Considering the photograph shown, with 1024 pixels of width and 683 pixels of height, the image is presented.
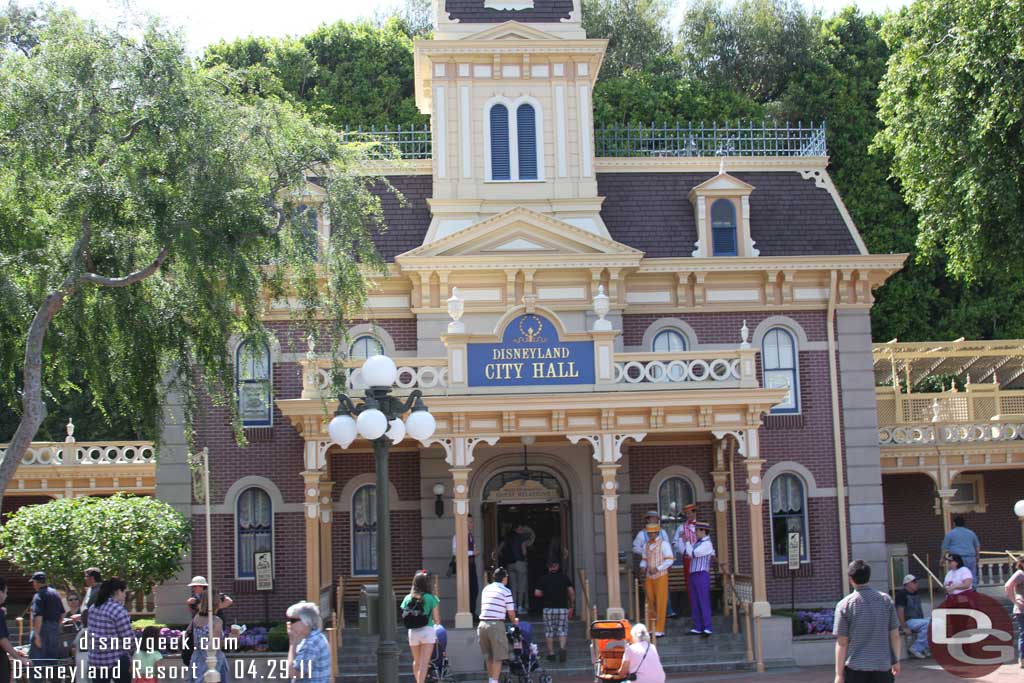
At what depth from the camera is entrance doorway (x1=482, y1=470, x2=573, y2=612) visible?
25.4 metres

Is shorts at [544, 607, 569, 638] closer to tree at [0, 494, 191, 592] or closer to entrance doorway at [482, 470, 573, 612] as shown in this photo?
entrance doorway at [482, 470, 573, 612]

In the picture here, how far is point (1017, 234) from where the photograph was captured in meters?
25.7

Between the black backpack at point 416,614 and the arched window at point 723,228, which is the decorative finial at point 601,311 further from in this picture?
the black backpack at point 416,614

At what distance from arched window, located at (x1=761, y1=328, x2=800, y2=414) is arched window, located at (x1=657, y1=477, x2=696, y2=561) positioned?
2.55 meters

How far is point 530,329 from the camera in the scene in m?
22.4

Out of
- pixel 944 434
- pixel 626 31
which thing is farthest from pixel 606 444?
pixel 626 31

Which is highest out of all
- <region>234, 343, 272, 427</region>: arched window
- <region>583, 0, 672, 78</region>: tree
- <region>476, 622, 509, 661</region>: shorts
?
<region>583, 0, 672, 78</region>: tree

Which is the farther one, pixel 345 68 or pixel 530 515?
pixel 345 68

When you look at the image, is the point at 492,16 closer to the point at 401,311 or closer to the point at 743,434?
the point at 401,311

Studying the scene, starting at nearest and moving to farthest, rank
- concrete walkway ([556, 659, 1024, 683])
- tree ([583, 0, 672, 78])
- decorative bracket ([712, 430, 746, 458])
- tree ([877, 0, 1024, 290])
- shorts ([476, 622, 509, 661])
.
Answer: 1. shorts ([476, 622, 509, 661])
2. concrete walkway ([556, 659, 1024, 683])
3. decorative bracket ([712, 430, 746, 458])
4. tree ([877, 0, 1024, 290])
5. tree ([583, 0, 672, 78])

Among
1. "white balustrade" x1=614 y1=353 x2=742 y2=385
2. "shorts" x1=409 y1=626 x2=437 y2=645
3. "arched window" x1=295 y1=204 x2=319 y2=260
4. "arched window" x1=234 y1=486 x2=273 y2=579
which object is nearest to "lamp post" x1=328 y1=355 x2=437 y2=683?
"shorts" x1=409 y1=626 x2=437 y2=645

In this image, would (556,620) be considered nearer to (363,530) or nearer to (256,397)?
(363,530)

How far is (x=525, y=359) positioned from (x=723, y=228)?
6.62 metres

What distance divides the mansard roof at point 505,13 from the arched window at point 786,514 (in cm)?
1068
